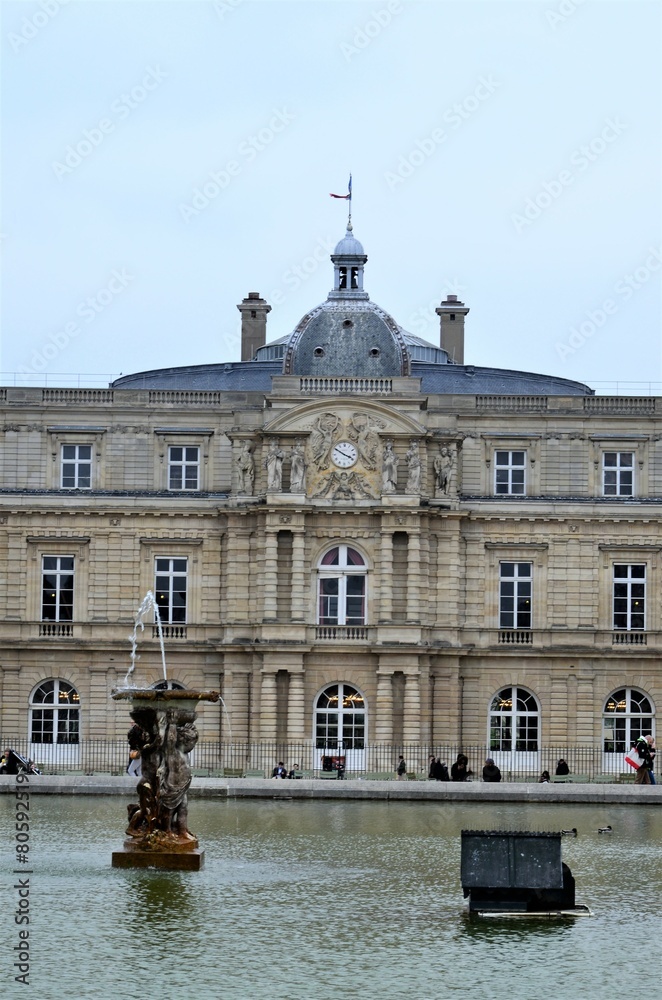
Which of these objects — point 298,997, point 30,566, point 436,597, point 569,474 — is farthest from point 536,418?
point 298,997

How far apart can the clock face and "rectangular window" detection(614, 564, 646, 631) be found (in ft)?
31.8

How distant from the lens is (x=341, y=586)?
2680 inches

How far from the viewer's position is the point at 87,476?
7000cm

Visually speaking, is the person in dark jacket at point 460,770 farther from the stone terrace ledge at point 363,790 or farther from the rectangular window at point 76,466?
the rectangular window at point 76,466

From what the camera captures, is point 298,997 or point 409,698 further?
point 409,698

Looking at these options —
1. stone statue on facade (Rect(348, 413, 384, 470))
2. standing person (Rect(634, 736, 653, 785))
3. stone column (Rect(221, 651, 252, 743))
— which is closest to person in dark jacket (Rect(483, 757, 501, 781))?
standing person (Rect(634, 736, 653, 785))

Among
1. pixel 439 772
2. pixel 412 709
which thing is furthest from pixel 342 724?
pixel 439 772

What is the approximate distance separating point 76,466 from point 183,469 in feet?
11.9

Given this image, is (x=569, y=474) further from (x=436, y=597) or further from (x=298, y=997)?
(x=298, y=997)

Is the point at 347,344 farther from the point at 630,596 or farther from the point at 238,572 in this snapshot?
the point at 630,596

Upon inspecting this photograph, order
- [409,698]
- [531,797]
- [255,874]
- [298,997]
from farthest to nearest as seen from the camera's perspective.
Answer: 1. [409,698]
2. [531,797]
3. [255,874]
4. [298,997]

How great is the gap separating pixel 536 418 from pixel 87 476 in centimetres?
1533

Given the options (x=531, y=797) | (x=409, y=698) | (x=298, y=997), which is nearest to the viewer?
(x=298, y=997)

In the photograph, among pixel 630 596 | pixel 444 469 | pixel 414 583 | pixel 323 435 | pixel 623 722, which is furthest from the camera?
pixel 630 596
